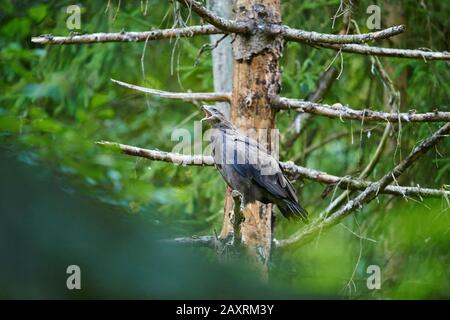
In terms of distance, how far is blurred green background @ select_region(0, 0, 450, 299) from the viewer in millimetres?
1605

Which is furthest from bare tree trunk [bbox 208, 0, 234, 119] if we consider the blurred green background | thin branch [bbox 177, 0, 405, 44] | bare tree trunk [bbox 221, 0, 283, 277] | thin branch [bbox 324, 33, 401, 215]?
thin branch [bbox 177, 0, 405, 44]

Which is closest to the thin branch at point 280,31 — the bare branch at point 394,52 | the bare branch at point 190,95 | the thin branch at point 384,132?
the bare branch at point 394,52

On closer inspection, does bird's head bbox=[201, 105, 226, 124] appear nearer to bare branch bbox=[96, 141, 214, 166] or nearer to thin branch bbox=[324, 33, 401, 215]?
bare branch bbox=[96, 141, 214, 166]

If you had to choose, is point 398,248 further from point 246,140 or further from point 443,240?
point 246,140

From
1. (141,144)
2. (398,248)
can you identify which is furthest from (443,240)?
(141,144)

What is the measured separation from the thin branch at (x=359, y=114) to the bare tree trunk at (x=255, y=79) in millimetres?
118

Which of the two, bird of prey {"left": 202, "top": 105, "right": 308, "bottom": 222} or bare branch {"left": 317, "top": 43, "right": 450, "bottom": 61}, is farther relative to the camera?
bird of prey {"left": 202, "top": 105, "right": 308, "bottom": 222}

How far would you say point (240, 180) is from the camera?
18.2 ft

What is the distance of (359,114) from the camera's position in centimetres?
538

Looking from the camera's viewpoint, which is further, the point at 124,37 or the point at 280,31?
the point at 280,31

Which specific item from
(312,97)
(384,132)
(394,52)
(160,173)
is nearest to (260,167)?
(394,52)

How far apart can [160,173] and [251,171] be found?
3179 mm

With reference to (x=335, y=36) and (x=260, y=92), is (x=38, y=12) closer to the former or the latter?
(x=260, y=92)

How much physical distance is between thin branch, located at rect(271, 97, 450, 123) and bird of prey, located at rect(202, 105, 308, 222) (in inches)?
14.4
